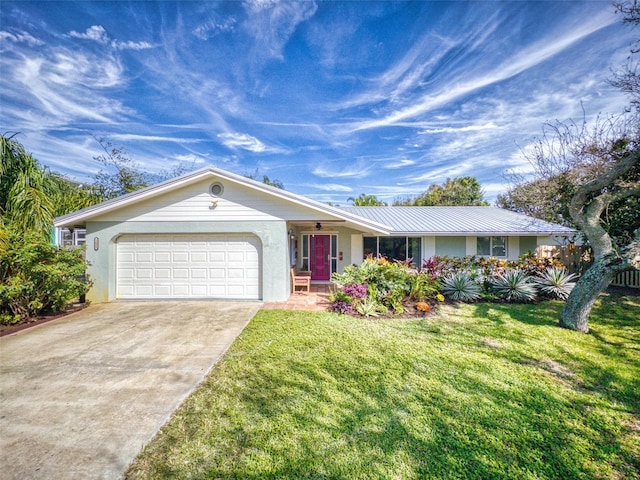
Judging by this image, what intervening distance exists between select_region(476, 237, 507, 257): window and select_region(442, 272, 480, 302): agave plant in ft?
15.8

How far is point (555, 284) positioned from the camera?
9.20 metres

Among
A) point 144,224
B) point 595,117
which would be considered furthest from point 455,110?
point 144,224

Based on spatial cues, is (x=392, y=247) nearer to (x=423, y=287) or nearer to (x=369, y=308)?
(x=423, y=287)

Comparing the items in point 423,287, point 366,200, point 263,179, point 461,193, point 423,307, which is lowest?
point 423,307

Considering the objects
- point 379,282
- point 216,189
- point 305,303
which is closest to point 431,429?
point 379,282

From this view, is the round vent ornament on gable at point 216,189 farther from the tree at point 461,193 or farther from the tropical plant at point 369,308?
the tree at point 461,193

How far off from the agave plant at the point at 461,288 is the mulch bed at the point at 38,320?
40.1 ft

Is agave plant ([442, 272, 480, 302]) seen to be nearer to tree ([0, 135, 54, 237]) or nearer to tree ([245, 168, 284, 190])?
tree ([0, 135, 54, 237])

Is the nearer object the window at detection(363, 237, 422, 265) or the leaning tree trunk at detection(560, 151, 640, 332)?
the leaning tree trunk at detection(560, 151, 640, 332)

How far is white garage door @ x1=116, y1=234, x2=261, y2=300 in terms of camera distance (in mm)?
9438

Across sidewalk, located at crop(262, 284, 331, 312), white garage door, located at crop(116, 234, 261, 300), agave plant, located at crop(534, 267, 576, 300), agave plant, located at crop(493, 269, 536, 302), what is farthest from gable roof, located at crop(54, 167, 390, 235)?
agave plant, located at crop(534, 267, 576, 300)

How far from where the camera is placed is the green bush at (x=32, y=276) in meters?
6.66

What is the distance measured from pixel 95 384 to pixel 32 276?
542 cm

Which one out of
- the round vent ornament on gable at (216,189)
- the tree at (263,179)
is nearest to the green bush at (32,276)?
the round vent ornament on gable at (216,189)
